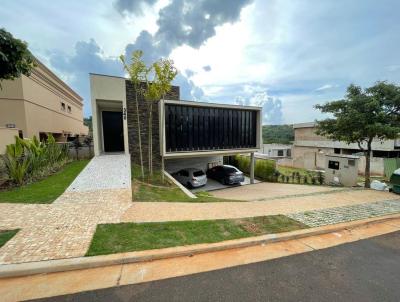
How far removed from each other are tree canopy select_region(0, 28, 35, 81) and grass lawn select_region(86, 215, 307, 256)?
601 centimetres

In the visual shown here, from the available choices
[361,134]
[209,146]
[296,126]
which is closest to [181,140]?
[209,146]

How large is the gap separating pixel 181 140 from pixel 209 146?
7.09ft

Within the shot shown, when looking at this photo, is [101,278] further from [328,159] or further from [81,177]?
[328,159]

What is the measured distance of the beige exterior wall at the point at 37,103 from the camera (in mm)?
15312

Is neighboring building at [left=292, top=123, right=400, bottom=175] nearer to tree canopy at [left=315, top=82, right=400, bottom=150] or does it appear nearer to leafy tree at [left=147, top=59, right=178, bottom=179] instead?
tree canopy at [left=315, top=82, right=400, bottom=150]

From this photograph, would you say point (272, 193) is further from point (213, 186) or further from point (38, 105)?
point (38, 105)

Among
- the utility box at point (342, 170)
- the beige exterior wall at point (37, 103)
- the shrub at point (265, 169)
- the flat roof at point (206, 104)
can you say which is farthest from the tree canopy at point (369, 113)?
the beige exterior wall at point (37, 103)

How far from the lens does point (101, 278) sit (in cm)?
299

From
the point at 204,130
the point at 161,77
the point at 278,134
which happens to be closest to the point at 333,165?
the point at 204,130

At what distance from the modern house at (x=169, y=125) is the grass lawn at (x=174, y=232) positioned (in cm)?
727

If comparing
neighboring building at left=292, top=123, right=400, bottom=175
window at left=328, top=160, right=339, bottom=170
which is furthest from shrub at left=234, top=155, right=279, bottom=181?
neighboring building at left=292, top=123, right=400, bottom=175

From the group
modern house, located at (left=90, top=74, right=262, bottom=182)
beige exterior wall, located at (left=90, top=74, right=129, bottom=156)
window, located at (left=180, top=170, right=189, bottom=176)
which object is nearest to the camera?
beige exterior wall, located at (left=90, top=74, right=129, bottom=156)

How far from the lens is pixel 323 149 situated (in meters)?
31.7

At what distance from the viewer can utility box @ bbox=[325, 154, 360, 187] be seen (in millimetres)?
12812
